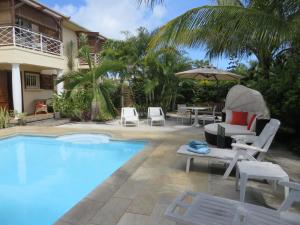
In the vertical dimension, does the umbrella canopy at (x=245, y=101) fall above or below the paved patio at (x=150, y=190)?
above

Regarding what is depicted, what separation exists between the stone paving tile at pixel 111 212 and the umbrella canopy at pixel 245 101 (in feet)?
15.7

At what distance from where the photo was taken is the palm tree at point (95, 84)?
12.5m

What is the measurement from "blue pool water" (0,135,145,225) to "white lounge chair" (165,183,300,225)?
2511mm

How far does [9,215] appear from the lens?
14.1 ft

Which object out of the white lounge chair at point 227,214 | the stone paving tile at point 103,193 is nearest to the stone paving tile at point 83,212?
the stone paving tile at point 103,193

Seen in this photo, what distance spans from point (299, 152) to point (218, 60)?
3.89 meters

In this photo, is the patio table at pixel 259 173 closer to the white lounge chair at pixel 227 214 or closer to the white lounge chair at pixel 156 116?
the white lounge chair at pixel 227 214

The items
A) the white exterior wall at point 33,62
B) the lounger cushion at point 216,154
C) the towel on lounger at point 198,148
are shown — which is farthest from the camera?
the white exterior wall at point 33,62

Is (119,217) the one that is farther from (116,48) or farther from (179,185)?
(116,48)

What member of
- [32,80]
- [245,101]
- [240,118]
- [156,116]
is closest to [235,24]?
[245,101]

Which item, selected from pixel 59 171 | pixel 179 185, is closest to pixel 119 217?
pixel 179 185

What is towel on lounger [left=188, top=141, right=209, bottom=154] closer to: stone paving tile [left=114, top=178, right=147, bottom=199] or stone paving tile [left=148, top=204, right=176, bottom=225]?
stone paving tile [left=114, top=178, right=147, bottom=199]

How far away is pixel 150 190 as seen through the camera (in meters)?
4.30

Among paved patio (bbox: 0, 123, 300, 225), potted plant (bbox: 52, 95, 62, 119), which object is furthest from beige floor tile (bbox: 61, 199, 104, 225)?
potted plant (bbox: 52, 95, 62, 119)
